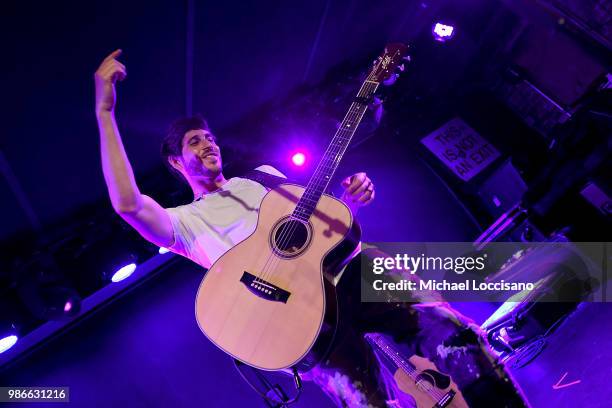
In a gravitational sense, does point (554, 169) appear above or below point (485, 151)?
above

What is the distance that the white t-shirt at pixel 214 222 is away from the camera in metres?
2.68

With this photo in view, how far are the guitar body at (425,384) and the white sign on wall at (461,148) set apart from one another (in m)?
3.16

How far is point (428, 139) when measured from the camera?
5633 millimetres

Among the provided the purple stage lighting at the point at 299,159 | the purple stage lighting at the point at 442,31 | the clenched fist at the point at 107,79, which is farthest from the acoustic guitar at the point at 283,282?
the purple stage lighting at the point at 442,31

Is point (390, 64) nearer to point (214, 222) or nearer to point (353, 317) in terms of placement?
point (214, 222)

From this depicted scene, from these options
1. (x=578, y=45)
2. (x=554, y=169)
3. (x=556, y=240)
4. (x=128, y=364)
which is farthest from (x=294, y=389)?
(x=578, y=45)

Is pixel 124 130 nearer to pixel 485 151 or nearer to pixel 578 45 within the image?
pixel 485 151

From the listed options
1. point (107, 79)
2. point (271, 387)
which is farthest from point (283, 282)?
point (107, 79)

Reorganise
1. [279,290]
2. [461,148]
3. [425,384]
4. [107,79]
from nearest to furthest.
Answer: [107,79] → [279,290] → [425,384] → [461,148]

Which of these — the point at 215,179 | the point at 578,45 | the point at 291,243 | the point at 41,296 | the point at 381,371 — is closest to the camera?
the point at 291,243

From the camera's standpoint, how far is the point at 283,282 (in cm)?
225

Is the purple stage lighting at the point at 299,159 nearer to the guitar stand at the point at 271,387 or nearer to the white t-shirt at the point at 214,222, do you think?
the white t-shirt at the point at 214,222

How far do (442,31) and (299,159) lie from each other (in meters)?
2.77

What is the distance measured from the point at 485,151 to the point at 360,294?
3786 mm
